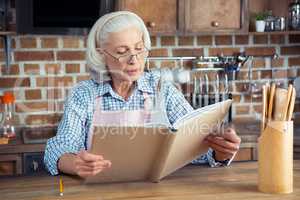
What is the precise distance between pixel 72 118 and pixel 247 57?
6.12 feet

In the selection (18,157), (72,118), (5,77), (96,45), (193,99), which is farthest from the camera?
(193,99)

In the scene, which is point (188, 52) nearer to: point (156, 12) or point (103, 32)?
point (156, 12)

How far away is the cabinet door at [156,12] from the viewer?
2.97 metres

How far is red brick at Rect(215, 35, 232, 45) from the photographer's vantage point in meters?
3.45

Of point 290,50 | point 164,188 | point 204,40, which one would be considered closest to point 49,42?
point 204,40

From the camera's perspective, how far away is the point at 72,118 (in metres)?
1.97

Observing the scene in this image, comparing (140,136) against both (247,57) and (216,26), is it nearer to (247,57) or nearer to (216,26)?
(216,26)

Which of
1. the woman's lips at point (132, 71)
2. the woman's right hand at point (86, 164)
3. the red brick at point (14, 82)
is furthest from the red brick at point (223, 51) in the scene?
the woman's right hand at point (86, 164)

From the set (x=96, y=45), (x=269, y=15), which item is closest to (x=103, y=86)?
(x=96, y=45)

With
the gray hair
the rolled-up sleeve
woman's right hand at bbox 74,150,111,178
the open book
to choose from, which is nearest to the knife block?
the open book

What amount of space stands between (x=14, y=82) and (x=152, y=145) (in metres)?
1.83

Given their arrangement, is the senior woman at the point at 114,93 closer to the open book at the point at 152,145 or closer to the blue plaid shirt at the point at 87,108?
the blue plaid shirt at the point at 87,108

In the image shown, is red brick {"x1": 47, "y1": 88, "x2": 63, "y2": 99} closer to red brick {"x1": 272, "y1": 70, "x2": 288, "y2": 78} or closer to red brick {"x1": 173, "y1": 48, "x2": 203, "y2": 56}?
red brick {"x1": 173, "y1": 48, "x2": 203, "y2": 56}

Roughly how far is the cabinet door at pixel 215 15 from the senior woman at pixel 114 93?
0.97 m
